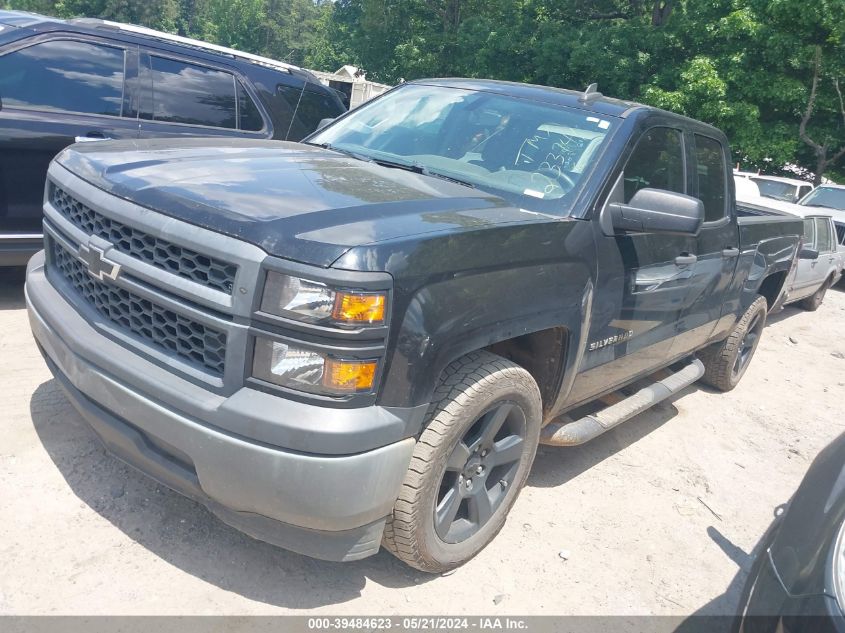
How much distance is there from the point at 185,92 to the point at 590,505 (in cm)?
426

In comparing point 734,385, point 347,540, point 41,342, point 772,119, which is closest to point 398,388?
point 347,540

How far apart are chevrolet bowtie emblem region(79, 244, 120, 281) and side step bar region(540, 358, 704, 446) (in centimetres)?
203

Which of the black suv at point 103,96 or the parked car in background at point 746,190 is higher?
the black suv at point 103,96

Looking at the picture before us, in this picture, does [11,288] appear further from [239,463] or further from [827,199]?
[827,199]

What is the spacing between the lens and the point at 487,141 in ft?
11.8

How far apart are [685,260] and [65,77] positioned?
4297mm

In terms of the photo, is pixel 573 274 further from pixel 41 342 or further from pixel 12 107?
pixel 12 107

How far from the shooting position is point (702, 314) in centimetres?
443

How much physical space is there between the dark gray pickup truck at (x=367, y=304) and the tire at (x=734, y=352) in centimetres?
192

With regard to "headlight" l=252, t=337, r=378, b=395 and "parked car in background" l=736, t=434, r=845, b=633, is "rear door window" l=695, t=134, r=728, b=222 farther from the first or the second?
"headlight" l=252, t=337, r=378, b=395

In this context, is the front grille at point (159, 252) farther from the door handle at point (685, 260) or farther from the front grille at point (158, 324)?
the door handle at point (685, 260)

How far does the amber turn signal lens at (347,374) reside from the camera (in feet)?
7.14

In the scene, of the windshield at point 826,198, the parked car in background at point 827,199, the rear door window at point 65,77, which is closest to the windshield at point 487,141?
the rear door window at point 65,77

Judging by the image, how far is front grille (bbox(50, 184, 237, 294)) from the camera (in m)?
2.24
